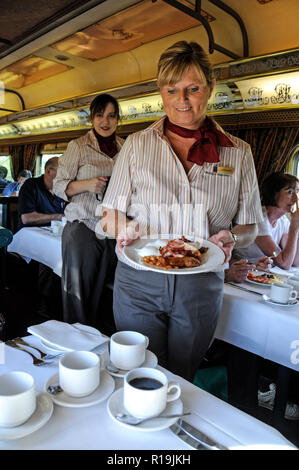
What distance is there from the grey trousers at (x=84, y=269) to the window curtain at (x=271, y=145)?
2928 millimetres

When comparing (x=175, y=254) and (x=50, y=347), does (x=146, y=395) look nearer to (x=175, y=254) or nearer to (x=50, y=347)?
(x=50, y=347)

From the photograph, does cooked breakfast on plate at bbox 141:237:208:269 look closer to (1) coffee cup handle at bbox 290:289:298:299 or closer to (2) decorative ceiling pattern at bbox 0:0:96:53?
(1) coffee cup handle at bbox 290:289:298:299

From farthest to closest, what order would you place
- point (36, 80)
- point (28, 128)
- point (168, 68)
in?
point (28, 128) < point (36, 80) < point (168, 68)

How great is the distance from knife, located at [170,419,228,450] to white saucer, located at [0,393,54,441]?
0.32 meters

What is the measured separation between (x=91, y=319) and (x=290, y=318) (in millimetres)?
1975

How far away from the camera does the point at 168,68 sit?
1582mm

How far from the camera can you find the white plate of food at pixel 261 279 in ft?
7.76

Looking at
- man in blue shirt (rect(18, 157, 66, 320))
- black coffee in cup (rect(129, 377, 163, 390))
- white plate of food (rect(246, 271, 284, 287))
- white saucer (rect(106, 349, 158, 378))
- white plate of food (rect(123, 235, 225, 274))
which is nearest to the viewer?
black coffee in cup (rect(129, 377, 163, 390))

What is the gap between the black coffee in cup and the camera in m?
0.91

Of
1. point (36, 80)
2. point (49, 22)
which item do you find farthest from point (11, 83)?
point (49, 22)

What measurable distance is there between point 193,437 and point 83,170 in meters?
2.53

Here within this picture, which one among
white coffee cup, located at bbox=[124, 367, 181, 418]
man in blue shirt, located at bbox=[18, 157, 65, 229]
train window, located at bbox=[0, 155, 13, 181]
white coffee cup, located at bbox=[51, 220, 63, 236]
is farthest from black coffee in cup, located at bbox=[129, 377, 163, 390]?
train window, located at bbox=[0, 155, 13, 181]

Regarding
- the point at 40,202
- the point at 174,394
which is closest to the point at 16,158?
the point at 40,202
